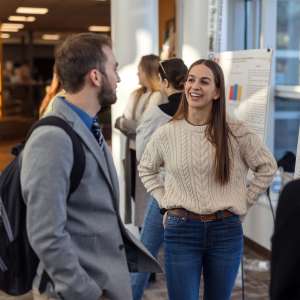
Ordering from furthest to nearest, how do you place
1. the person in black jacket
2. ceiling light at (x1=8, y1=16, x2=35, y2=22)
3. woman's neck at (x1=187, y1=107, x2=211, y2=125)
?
ceiling light at (x1=8, y1=16, x2=35, y2=22) → woman's neck at (x1=187, y1=107, x2=211, y2=125) → the person in black jacket

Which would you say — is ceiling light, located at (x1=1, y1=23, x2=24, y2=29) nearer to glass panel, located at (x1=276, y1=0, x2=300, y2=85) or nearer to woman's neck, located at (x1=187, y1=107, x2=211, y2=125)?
glass panel, located at (x1=276, y1=0, x2=300, y2=85)

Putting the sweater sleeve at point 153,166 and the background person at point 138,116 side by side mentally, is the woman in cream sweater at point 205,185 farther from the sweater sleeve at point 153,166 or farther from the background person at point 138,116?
the background person at point 138,116

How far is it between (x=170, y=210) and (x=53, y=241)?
92cm

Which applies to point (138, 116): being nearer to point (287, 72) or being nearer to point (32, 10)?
point (287, 72)

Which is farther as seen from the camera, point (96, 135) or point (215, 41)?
point (215, 41)

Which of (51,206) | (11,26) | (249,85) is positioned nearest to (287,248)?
(51,206)

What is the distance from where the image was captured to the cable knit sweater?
8.19 feet

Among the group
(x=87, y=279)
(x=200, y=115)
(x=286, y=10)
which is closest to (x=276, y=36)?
(x=286, y=10)

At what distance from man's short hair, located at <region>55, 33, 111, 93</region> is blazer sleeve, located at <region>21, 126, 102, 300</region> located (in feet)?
0.67

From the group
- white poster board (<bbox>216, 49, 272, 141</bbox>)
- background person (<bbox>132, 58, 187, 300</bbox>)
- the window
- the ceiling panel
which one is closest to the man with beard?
background person (<bbox>132, 58, 187, 300</bbox>)

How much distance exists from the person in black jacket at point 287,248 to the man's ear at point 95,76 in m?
0.78

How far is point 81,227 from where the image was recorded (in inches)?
71.9

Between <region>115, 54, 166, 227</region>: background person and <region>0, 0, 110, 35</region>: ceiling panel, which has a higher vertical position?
<region>0, 0, 110, 35</region>: ceiling panel

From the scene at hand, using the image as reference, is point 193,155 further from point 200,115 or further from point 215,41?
point 215,41
